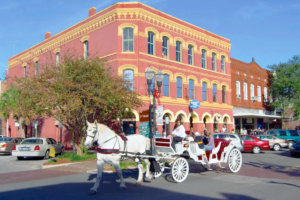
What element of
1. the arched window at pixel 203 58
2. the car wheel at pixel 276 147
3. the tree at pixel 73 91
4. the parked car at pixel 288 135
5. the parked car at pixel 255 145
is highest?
the arched window at pixel 203 58

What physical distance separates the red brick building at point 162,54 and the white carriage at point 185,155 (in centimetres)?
1045

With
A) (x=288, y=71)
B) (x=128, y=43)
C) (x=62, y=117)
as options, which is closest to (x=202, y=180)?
(x=62, y=117)

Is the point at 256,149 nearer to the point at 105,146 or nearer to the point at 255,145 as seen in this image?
the point at 255,145

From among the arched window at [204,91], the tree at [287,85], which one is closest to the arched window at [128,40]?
the arched window at [204,91]

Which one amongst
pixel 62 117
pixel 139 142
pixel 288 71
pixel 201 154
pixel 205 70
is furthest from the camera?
pixel 288 71

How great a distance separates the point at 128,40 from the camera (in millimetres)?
24469

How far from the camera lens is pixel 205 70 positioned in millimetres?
30703

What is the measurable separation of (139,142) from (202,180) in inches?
105

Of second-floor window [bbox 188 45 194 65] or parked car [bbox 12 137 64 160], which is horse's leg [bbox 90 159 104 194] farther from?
second-floor window [bbox 188 45 194 65]

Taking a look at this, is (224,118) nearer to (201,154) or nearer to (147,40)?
(147,40)

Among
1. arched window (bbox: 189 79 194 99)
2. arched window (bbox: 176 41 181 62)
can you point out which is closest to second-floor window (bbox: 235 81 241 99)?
arched window (bbox: 189 79 194 99)

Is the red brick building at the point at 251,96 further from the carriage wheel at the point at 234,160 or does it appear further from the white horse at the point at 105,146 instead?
the white horse at the point at 105,146

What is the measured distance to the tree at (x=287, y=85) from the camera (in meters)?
37.9

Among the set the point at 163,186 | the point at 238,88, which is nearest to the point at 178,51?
the point at 238,88
